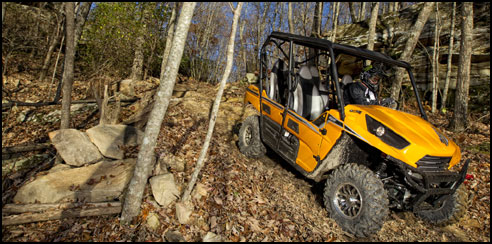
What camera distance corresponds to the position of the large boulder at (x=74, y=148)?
3.94 m

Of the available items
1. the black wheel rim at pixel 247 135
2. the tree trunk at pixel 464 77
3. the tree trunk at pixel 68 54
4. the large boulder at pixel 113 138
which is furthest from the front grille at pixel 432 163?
the tree trunk at pixel 68 54

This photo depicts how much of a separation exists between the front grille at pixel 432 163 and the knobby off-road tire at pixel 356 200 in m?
0.51

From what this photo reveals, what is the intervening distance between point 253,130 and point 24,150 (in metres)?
4.03

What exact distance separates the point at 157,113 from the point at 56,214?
1.60m

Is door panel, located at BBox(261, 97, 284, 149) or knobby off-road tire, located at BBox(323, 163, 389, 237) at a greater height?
door panel, located at BBox(261, 97, 284, 149)

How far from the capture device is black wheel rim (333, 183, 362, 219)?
3273 millimetres

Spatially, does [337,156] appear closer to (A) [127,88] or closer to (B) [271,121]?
(B) [271,121]

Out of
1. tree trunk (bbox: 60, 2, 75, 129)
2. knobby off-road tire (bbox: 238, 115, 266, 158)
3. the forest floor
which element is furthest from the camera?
knobby off-road tire (bbox: 238, 115, 266, 158)

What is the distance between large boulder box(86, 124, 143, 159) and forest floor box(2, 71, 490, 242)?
0.54 meters

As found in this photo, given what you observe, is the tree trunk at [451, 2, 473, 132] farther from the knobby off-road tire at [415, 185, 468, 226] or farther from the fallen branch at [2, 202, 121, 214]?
the fallen branch at [2, 202, 121, 214]

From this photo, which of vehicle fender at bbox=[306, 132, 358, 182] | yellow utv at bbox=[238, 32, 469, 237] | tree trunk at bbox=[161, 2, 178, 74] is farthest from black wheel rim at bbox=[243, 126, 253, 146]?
tree trunk at bbox=[161, 2, 178, 74]

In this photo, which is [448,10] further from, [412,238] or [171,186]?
[171,186]

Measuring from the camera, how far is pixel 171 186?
3486 mm

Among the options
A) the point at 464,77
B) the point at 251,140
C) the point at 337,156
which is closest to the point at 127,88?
the point at 251,140
